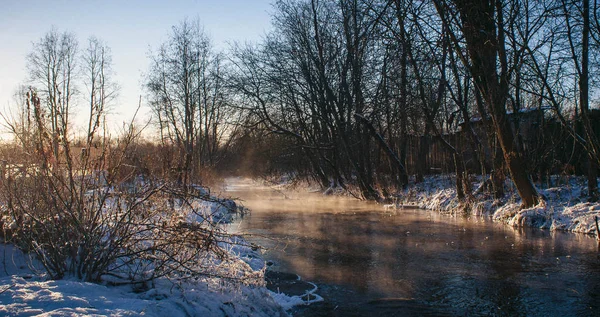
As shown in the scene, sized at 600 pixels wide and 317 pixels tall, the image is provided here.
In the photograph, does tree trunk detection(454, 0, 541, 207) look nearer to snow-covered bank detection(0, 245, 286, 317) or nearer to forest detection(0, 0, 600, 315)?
forest detection(0, 0, 600, 315)

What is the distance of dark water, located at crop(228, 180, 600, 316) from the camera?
5.96 meters

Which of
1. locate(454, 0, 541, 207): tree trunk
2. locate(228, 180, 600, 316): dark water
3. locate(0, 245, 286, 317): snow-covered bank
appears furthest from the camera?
locate(454, 0, 541, 207): tree trunk

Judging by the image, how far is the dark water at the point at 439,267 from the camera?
5.96 metres

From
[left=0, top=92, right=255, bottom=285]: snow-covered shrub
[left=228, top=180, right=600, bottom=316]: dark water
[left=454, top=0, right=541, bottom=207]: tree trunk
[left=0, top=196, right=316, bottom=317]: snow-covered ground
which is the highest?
[left=454, top=0, right=541, bottom=207]: tree trunk

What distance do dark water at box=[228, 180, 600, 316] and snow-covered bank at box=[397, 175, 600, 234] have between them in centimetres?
57

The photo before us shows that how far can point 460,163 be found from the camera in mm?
17609

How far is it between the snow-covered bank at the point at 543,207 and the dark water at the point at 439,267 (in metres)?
0.57

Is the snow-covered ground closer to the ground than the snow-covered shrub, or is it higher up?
closer to the ground

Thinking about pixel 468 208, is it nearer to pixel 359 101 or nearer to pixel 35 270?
pixel 359 101

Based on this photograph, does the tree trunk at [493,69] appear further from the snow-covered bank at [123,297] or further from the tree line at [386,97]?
the snow-covered bank at [123,297]

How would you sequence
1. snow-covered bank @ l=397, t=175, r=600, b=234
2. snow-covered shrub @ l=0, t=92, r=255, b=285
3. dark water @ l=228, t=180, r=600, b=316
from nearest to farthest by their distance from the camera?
snow-covered shrub @ l=0, t=92, r=255, b=285 → dark water @ l=228, t=180, r=600, b=316 → snow-covered bank @ l=397, t=175, r=600, b=234

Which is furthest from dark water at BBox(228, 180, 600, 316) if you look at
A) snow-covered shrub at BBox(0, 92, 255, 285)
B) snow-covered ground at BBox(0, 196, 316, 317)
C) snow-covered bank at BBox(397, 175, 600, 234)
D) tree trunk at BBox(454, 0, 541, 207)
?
tree trunk at BBox(454, 0, 541, 207)

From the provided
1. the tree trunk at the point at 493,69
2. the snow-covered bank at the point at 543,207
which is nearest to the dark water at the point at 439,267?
the snow-covered bank at the point at 543,207

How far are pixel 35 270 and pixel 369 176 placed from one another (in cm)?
1875
